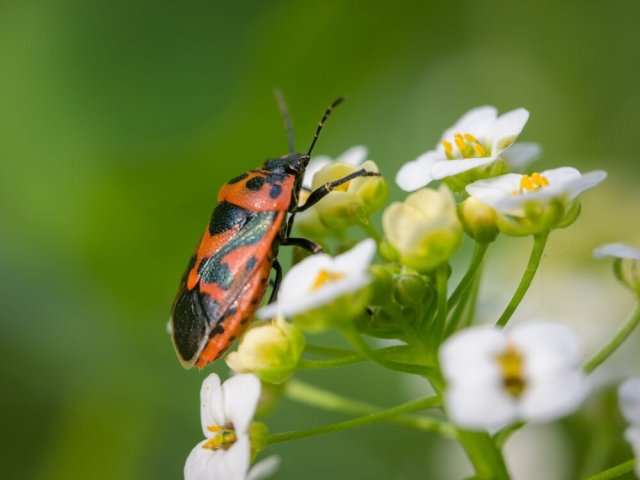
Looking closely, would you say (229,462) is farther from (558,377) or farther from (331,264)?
(558,377)

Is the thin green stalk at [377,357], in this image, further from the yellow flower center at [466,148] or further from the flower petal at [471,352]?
the yellow flower center at [466,148]

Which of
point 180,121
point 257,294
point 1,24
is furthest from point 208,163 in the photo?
point 257,294

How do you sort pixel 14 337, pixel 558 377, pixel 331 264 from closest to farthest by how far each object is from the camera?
pixel 558 377 < pixel 331 264 < pixel 14 337

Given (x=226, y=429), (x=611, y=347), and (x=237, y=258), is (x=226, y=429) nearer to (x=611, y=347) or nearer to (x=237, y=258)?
(x=237, y=258)

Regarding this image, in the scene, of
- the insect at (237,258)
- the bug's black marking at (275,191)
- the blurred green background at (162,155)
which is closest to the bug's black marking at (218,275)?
the insect at (237,258)

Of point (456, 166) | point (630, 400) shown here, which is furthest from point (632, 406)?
point (456, 166)
